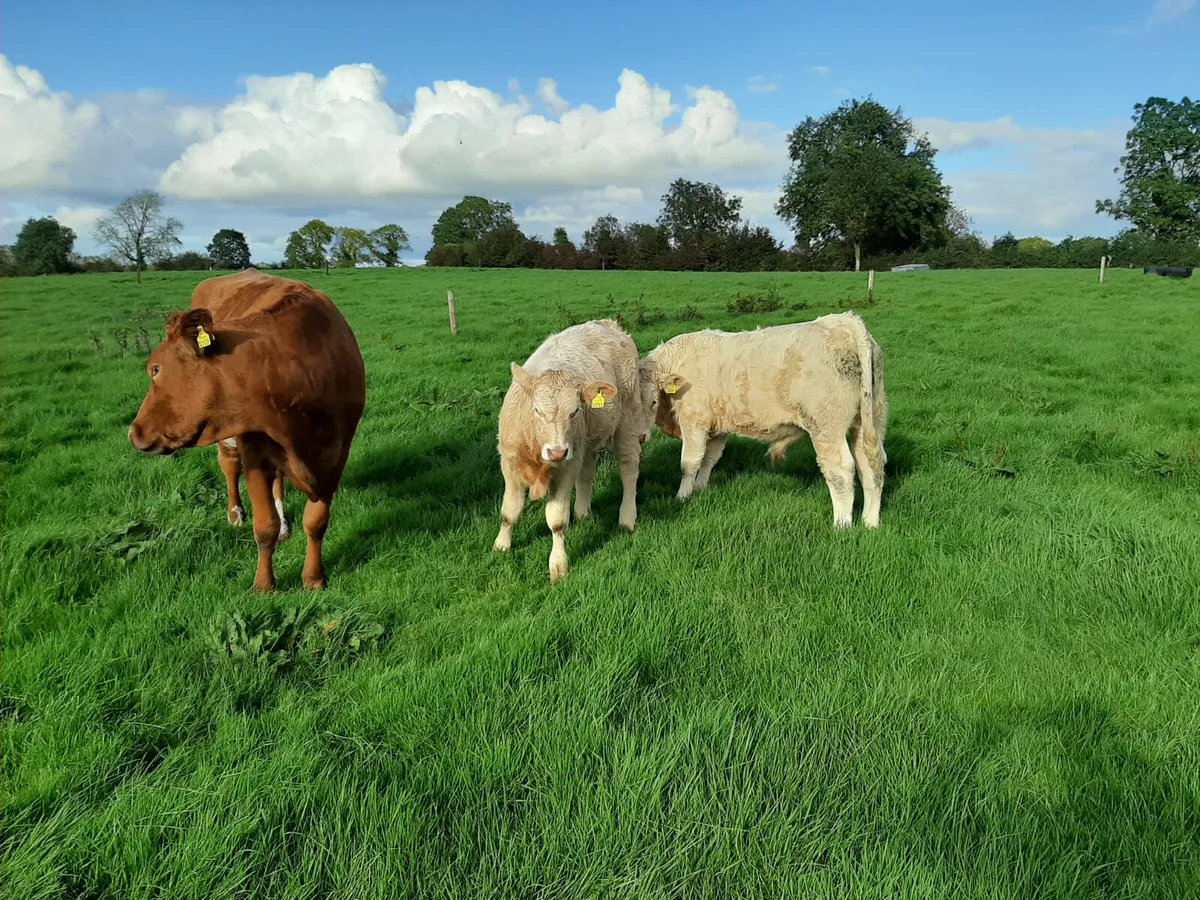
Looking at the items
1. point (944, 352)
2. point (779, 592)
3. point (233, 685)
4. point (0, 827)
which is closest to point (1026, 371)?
point (944, 352)

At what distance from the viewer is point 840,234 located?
223ft

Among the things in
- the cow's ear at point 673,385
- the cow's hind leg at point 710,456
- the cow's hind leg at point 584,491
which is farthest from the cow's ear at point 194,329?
the cow's hind leg at point 710,456

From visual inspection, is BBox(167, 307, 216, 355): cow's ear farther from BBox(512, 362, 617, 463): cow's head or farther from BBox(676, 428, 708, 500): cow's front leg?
BBox(676, 428, 708, 500): cow's front leg

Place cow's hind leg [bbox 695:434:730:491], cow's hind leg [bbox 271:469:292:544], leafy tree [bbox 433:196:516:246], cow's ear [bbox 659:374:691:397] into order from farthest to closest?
leafy tree [bbox 433:196:516:246], cow's hind leg [bbox 695:434:730:491], cow's ear [bbox 659:374:691:397], cow's hind leg [bbox 271:469:292:544]

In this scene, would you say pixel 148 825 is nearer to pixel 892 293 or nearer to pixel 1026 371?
pixel 1026 371

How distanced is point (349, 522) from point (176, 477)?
2524mm

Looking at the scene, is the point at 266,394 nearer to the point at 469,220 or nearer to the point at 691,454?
the point at 691,454

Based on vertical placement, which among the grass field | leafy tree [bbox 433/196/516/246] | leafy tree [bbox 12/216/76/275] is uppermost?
leafy tree [bbox 433/196/516/246]

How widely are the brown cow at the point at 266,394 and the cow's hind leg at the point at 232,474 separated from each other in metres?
1.20

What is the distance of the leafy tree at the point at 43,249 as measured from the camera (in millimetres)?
50750

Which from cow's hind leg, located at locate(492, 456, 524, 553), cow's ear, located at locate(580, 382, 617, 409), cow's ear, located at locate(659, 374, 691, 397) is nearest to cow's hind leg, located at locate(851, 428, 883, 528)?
cow's ear, located at locate(659, 374, 691, 397)

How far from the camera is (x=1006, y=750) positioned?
2676mm

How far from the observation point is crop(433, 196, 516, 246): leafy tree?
95250 millimetres

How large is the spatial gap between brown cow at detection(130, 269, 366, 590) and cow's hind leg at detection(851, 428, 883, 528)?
4.24m
